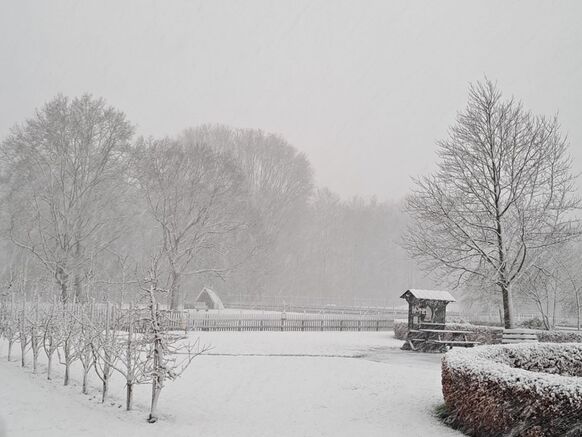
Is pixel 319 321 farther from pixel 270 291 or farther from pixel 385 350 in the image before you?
pixel 270 291

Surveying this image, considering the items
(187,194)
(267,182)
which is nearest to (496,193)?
(187,194)

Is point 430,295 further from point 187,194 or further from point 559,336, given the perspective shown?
point 187,194

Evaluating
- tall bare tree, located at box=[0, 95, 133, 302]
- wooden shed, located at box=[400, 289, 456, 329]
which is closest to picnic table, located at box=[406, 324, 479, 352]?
wooden shed, located at box=[400, 289, 456, 329]

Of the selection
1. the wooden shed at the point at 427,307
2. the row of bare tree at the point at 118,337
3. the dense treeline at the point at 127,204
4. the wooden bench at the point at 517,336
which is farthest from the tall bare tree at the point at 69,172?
the wooden bench at the point at 517,336

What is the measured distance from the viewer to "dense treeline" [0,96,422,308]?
29.6 metres

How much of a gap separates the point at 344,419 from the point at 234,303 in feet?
135

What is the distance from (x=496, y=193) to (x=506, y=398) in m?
13.4

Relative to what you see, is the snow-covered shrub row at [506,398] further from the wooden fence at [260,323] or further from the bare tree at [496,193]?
the wooden fence at [260,323]

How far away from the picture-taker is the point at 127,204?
37.1 meters

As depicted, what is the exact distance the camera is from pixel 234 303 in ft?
Answer: 167

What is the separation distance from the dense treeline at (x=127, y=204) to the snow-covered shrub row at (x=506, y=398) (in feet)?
40.1

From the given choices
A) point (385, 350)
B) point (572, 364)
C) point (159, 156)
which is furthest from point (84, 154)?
point (572, 364)

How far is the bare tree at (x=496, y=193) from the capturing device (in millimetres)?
19812

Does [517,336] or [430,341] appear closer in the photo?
[517,336]
